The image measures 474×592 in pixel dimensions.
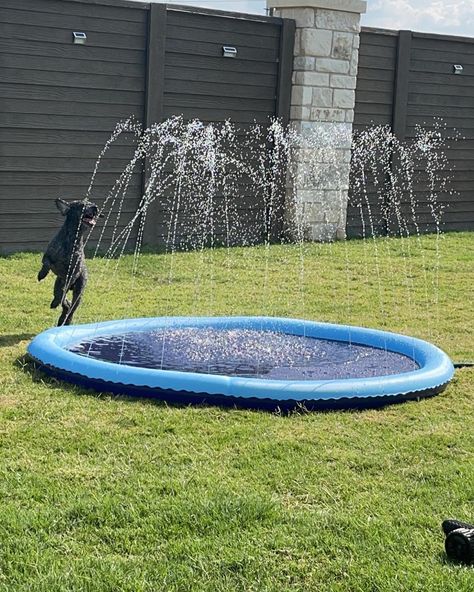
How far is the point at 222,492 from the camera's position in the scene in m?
3.86

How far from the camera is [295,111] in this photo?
1191 cm

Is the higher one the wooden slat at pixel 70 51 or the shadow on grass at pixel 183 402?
the wooden slat at pixel 70 51

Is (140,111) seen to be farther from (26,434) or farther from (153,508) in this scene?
(153,508)

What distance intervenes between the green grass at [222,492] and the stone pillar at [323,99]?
607cm

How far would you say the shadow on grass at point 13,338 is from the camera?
20.6 ft

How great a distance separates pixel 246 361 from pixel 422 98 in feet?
28.4

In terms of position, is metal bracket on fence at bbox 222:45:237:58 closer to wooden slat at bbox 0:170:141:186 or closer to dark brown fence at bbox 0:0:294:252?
dark brown fence at bbox 0:0:294:252

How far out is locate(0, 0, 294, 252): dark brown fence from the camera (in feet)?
32.2

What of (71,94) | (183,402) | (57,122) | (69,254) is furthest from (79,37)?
(183,402)

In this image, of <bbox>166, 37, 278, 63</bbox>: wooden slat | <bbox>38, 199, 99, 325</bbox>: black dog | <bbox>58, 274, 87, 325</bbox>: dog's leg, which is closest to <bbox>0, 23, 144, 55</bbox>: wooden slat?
<bbox>166, 37, 278, 63</bbox>: wooden slat

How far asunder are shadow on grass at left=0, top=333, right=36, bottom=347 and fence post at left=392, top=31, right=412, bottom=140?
799 cm

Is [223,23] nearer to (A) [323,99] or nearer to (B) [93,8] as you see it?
(A) [323,99]

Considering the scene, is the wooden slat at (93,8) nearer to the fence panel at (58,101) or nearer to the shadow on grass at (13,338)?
the fence panel at (58,101)

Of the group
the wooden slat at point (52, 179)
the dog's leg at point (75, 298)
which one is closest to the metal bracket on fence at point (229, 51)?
the wooden slat at point (52, 179)
